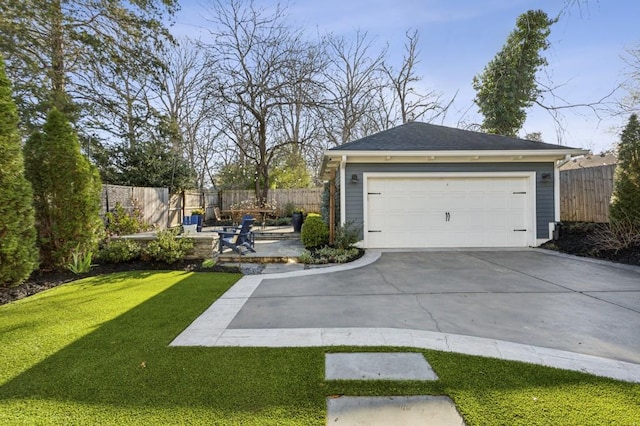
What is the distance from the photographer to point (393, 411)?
6.00ft

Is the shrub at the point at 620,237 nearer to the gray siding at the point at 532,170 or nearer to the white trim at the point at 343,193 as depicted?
the gray siding at the point at 532,170

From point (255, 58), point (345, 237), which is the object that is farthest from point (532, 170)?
point (255, 58)

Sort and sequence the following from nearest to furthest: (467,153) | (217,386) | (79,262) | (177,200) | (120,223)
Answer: (217,386)
(79,262)
(467,153)
(120,223)
(177,200)

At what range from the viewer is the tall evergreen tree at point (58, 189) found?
5.27 meters

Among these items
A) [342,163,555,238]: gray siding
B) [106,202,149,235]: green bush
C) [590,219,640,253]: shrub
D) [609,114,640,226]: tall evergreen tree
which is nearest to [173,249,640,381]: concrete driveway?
[590,219,640,253]: shrub

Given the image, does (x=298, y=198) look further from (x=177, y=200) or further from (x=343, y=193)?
(x=343, y=193)

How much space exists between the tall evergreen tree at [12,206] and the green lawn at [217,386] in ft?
5.31

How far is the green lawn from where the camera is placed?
1802 mm

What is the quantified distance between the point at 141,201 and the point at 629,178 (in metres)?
13.8

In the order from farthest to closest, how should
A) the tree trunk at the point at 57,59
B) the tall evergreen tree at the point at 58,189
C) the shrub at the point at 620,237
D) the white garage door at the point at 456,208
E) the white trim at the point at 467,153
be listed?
the tree trunk at the point at 57,59, the white garage door at the point at 456,208, the white trim at the point at 467,153, the shrub at the point at 620,237, the tall evergreen tree at the point at 58,189

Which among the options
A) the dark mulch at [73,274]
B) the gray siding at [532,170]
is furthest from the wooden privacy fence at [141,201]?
the gray siding at [532,170]

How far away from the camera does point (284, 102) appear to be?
50.5 ft

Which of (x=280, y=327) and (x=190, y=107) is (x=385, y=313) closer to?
(x=280, y=327)

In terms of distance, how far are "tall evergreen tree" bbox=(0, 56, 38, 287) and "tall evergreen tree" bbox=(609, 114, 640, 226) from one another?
11178 mm
